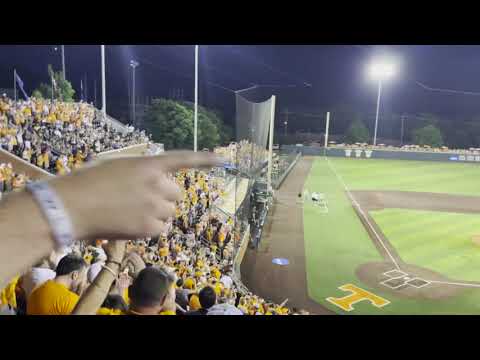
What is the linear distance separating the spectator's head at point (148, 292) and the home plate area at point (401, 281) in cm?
556

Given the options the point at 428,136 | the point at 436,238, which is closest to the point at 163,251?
the point at 436,238

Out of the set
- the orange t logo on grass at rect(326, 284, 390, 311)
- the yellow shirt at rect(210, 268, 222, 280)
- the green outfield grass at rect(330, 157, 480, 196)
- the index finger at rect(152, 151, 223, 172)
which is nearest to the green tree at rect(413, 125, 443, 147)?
the green outfield grass at rect(330, 157, 480, 196)

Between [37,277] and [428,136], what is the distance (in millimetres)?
25241

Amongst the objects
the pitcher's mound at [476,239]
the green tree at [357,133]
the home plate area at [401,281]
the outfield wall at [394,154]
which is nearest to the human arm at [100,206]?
the home plate area at [401,281]

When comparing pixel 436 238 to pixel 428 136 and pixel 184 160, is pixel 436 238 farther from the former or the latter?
pixel 428 136

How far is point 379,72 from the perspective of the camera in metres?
23.0

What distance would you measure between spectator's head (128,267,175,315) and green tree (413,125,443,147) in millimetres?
24678

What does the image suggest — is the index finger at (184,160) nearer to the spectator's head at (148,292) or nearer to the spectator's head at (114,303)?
the spectator's head at (148,292)

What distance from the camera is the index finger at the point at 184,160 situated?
0.51 meters

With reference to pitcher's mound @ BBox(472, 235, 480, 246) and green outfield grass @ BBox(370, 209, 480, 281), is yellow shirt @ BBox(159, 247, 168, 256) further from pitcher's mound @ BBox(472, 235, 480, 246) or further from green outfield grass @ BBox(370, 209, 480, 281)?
pitcher's mound @ BBox(472, 235, 480, 246)
